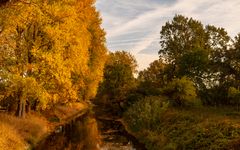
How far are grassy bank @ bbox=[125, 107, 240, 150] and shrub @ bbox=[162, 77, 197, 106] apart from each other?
478 cm

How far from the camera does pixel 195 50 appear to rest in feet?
166

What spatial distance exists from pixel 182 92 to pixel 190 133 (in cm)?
1656

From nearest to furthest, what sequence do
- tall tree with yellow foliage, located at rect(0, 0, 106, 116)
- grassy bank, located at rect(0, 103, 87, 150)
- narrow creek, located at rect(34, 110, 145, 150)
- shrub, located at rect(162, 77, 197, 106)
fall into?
grassy bank, located at rect(0, 103, 87, 150) → tall tree with yellow foliage, located at rect(0, 0, 106, 116) → narrow creek, located at rect(34, 110, 145, 150) → shrub, located at rect(162, 77, 197, 106)

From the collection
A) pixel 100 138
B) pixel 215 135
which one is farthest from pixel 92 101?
pixel 215 135

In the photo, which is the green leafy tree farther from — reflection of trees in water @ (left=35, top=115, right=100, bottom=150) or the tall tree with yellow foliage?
the tall tree with yellow foliage

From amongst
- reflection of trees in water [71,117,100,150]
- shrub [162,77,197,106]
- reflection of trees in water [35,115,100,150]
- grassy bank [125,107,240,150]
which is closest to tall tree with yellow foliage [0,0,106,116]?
reflection of trees in water [35,115,100,150]

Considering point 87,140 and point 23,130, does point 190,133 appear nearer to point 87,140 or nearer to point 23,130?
point 87,140

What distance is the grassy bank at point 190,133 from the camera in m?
23.5

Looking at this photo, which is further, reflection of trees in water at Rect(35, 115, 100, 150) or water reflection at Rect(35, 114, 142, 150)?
water reflection at Rect(35, 114, 142, 150)

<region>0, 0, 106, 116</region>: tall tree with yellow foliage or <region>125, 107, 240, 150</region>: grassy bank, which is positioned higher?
<region>0, 0, 106, 116</region>: tall tree with yellow foliage

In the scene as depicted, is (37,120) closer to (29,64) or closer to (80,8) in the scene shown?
(29,64)

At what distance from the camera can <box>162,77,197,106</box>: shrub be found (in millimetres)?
42906

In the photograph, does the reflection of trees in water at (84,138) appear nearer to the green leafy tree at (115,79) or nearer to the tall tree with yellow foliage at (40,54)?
the tall tree with yellow foliage at (40,54)

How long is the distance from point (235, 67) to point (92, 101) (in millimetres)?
59670
